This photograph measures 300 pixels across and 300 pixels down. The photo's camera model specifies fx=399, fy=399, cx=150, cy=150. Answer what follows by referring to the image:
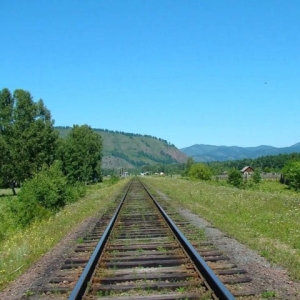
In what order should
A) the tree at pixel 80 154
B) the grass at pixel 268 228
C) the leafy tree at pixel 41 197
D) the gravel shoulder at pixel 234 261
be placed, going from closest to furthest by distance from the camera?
the gravel shoulder at pixel 234 261 → the grass at pixel 268 228 → the leafy tree at pixel 41 197 → the tree at pixel 80 154

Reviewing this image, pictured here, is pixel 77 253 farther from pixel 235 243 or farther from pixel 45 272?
pixel 235 243

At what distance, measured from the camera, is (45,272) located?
737cm

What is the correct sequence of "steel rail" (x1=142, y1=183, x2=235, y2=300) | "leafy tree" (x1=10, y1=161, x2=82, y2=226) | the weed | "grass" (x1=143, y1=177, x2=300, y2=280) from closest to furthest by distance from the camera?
"steel rail" (x1=142, y1=183, x2=235, y2=300)
the weed
"grass" (x1=143, y1=177, x2=300, y2=280)
"leafy tree" (x1=10, y1=161, x2=82, y2=226)

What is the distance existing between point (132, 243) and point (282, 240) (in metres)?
3.76

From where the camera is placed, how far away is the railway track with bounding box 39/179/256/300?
5.63 metres

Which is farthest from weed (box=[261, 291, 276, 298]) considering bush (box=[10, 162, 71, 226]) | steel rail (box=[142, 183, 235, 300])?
bush (box=[10, 162, 71, 226])

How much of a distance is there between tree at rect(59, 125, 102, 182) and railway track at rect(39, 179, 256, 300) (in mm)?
52812

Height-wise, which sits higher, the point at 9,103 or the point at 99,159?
the point at 9,103

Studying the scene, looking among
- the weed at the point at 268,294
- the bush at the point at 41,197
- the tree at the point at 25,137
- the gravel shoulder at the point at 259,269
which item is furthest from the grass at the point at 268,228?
the tree at the point at 25,137

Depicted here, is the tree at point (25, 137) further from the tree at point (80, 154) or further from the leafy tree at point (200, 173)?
the leafy tree at point (200, 173)

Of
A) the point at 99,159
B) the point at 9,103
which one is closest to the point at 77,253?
the point at 9,103

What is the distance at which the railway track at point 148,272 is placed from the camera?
18.5ft

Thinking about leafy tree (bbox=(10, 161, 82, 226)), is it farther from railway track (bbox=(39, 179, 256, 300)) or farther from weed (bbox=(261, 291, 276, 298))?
weed (bbox=(261, 291, 276, 298))

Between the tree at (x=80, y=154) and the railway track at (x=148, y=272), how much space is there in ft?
173
